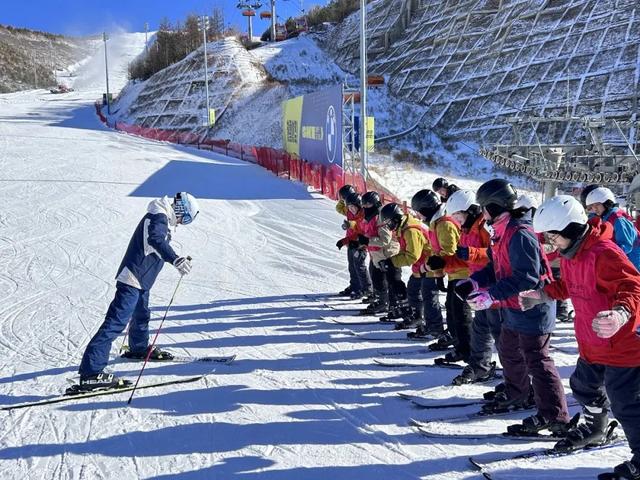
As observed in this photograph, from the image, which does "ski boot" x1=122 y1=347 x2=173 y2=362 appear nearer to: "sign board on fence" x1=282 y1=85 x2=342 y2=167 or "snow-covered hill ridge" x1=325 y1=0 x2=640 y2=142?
"sign board on fence" x1=282 y1=85 x2=342 y2=167

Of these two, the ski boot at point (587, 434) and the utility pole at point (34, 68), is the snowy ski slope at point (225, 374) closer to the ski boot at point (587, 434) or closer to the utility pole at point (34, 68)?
the ski boot at point (587, 434)

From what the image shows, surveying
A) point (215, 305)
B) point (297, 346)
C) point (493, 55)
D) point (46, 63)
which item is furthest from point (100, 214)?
point (46, 63)

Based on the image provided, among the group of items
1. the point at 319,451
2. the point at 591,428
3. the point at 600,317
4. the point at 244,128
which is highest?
the point at 244,128

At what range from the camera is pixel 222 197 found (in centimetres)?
1844

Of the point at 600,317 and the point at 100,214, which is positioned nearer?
the point at 600,317

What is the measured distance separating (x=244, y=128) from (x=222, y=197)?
1011 inches

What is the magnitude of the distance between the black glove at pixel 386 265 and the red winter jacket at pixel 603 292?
394 centimetres

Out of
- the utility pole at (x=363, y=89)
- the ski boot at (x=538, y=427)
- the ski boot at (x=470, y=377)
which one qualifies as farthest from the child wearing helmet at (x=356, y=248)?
the utility pole at (x=363, y=89)

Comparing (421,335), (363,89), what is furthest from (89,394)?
(363,89)

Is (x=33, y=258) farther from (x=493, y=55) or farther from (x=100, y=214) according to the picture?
(x=493, y=55)

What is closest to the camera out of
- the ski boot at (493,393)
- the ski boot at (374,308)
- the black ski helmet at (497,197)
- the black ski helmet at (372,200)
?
the black ski helmet at (497,197)

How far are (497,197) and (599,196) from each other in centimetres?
217

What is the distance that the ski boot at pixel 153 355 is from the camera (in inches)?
242

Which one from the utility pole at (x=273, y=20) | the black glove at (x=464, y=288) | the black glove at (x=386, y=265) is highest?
the utility pole at (x=273, y=20)
